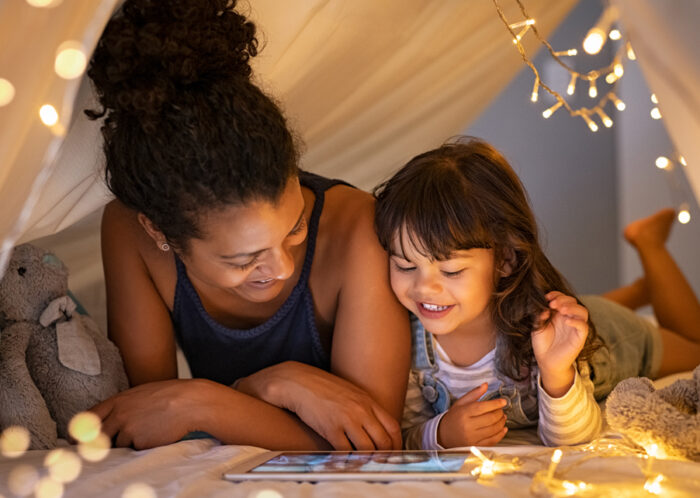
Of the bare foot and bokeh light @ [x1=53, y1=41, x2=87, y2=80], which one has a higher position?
bokeh light @ [x1=53, y1=41, x2=87, y2=80]

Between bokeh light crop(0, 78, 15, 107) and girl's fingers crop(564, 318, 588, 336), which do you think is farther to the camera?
girl's fingers crop(564, 318, 588, 336)

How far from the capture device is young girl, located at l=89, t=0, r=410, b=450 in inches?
42.9

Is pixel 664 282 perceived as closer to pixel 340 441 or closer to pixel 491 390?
pixel 491 390

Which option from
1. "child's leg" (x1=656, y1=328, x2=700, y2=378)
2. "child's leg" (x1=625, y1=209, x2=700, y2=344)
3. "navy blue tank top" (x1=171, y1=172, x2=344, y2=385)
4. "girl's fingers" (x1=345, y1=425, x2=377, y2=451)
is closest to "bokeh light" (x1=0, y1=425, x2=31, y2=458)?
"navy blue tank top" (x1=171, y1=172, x2=344, y2=385)

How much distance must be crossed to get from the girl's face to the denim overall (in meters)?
0.13

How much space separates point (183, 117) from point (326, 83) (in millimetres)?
576

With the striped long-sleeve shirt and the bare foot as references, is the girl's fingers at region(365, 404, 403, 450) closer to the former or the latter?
the striped long-sleeve shirt

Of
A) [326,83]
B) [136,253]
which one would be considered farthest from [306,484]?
[326,83]

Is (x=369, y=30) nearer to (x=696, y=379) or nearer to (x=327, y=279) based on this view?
(x=327, y=279)

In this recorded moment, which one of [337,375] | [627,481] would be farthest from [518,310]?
[627,481]

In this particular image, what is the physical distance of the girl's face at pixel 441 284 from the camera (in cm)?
132

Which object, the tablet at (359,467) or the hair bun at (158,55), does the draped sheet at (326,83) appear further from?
the tablet at (359,467)

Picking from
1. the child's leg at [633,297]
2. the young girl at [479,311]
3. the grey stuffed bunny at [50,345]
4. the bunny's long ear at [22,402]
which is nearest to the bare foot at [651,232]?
the child's leg at [633,297]

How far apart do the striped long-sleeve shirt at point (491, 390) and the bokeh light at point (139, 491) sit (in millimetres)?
539
